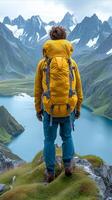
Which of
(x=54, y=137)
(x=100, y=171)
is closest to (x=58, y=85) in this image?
(x=54, y=137)

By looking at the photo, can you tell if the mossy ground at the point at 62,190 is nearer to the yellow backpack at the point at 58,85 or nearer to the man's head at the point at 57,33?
the yellow backpack at the point at 58,85

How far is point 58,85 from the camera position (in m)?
17.9

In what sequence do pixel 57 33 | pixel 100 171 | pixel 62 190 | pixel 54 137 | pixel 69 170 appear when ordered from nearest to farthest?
pixel 57 33 < pixel 62 190 < pixel 54 137 < pixel 69 170 < pixel 100 171

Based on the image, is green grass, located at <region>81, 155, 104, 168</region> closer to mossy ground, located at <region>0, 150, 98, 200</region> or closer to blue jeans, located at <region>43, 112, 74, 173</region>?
mossy ground, located at <region>0, 150, 98, 200</region>

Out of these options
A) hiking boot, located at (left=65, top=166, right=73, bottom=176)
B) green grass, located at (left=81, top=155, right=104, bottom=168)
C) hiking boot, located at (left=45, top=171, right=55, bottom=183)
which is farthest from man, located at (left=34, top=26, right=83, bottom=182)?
green grass, located at (left=81, top=155, right=104, bottom=168)

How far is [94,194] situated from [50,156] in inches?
105

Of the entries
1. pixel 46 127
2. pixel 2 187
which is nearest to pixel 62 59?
pixel 46 127

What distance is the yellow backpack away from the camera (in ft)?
58.6

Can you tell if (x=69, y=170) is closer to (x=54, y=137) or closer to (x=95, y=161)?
(x=54, y=137)

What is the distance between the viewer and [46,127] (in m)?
19.2

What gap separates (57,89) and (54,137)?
2490 mm

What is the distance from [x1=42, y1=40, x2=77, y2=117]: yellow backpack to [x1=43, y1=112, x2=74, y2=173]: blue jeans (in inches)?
23.7

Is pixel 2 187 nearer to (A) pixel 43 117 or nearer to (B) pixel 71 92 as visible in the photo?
(A) pixel 43 117

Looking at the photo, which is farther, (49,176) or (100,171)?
(100,171)
